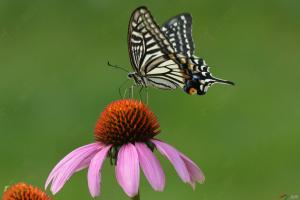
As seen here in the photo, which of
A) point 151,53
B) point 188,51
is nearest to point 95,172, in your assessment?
point 151,53

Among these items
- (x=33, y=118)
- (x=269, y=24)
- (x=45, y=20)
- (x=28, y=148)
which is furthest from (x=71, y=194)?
(x=45, y=20)

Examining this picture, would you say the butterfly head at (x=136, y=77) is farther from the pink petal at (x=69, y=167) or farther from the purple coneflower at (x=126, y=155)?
the pink petal at (x=69, y=167)

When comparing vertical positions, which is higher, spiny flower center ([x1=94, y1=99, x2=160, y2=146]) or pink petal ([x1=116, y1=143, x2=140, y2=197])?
spiny flower center ([x1=94, y1=99, x2=160, y2=146])

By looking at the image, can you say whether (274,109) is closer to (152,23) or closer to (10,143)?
(10,143)

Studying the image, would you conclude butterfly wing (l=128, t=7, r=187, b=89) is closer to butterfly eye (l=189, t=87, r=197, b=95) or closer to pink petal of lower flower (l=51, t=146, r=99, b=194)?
butterfly eye (l=189, t=87, r=197, b=95)

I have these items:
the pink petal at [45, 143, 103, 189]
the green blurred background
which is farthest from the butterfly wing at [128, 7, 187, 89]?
the green blurred background

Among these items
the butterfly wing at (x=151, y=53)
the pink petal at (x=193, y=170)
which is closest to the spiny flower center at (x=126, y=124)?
the pink petal at (x=193, y=170)
